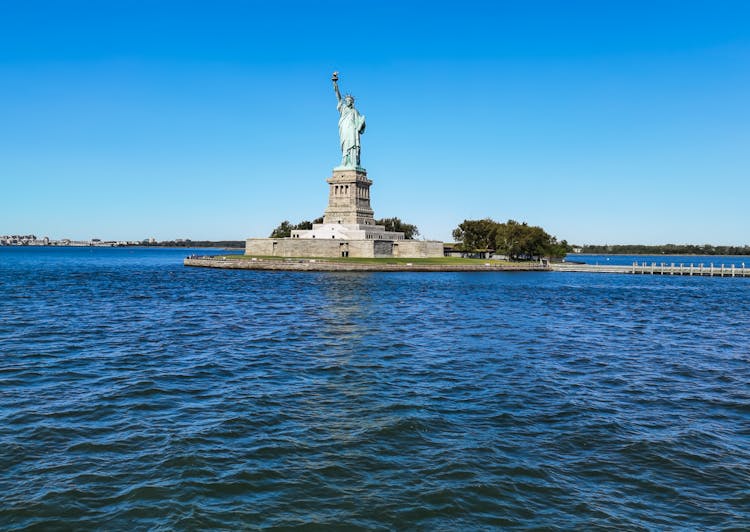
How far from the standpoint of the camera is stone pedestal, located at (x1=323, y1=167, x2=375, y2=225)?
100 meters

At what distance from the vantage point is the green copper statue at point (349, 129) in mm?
102688

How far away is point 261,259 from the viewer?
94188 millimetres

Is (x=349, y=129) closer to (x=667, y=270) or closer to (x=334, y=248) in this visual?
(x=334, y=248)

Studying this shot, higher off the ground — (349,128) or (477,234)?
(349,128)

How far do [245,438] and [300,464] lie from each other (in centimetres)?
208

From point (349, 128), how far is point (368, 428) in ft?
304

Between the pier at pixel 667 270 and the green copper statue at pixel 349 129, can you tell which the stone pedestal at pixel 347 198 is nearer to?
the green copper statue at pixel 349 129

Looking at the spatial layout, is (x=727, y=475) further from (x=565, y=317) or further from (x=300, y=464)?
(x=565, y=317)

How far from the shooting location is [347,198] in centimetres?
10119

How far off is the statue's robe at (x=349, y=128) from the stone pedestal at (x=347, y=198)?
2.96m

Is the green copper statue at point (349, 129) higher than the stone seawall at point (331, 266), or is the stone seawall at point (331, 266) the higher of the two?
the green copper statue at point (349, 129)

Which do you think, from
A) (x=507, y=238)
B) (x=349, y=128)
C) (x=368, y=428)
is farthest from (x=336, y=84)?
(x=368, y=428)

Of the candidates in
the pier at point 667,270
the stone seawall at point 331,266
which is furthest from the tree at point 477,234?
the stone seawall at point 331,266

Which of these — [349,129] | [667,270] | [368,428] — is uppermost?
[349,129]
